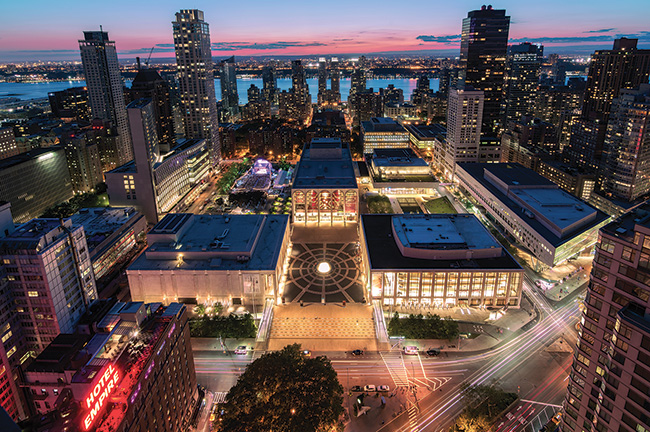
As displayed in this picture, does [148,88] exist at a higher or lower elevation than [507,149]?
higher

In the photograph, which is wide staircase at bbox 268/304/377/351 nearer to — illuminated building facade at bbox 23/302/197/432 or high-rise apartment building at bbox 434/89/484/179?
illuminated building facade at bbox 23/302/197/432

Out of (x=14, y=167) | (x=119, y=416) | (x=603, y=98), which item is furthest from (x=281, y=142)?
(x=119, y=416)

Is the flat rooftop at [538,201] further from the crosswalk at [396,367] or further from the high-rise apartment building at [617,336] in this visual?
the high-rise apartment building at [617,336]

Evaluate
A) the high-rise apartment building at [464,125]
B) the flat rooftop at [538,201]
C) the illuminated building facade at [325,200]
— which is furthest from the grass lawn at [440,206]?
the high-rise apartment building at [464,125]

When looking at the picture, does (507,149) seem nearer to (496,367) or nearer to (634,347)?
(496,367)

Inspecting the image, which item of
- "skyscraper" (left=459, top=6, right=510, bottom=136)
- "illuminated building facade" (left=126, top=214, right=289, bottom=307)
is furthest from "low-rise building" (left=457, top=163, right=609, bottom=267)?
"skyscraper" (left=459, top=6, right=510, bottom=136)
